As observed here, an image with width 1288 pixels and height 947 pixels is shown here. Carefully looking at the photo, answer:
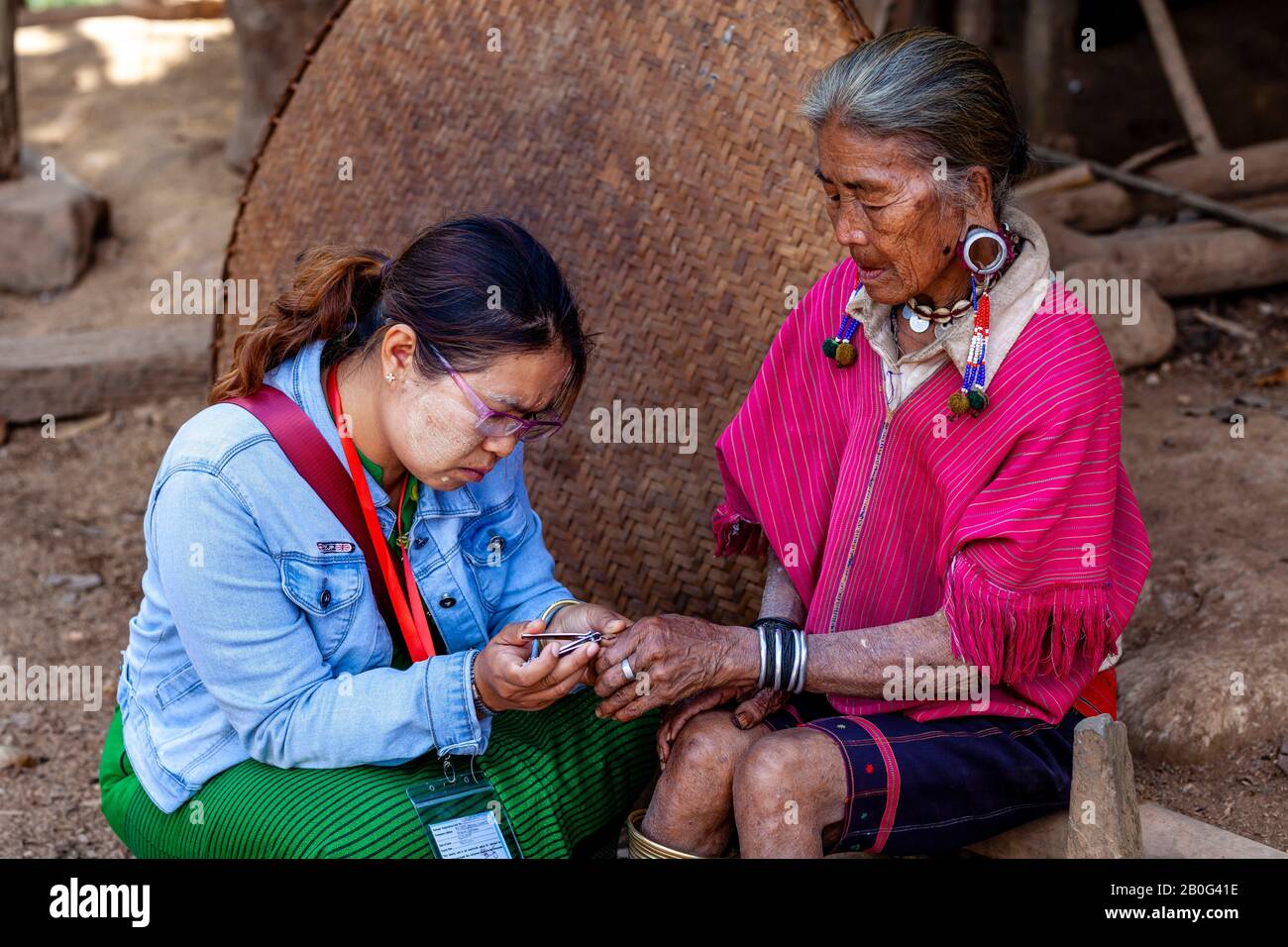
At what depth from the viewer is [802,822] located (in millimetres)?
2164

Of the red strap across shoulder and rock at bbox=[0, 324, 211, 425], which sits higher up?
rock at bbox=[0, 324, 211, 425]

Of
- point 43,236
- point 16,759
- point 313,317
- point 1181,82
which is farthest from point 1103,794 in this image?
point 43,236

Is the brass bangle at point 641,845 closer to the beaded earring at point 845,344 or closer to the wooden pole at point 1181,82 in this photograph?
the beaded earring at point 845,344

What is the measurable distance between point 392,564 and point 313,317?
460 mm

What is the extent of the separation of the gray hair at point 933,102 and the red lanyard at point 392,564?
98 cm

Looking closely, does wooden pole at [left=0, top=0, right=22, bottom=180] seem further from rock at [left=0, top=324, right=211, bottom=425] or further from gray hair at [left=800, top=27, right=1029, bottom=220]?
Answer: gray hair at [left=800, top=27, right=1029, bottom=220]

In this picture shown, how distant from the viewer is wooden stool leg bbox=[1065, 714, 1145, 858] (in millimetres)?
2035

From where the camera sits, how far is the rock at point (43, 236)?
21.0ft

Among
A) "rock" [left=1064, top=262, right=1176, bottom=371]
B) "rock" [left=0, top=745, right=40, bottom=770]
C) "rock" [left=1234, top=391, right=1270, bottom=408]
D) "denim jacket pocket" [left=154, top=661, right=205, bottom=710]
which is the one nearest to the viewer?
"denim jacket pocket" [left=154, top=661, right=205, bottom=710]

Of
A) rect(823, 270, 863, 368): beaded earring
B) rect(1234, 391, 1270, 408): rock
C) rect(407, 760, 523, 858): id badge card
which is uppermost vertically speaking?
rect(823, 270, 863, 368): beaded earring

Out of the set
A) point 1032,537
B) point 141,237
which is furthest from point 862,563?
point 141,237

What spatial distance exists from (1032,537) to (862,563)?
391 millimetres

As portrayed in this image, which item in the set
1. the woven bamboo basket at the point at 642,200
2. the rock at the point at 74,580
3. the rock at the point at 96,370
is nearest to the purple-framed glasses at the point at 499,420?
the woven bamboo basket at the point at 642,200

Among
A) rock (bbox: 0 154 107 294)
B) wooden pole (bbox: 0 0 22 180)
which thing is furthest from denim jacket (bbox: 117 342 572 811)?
wooden pole (bbox: 0 0 22 180)
